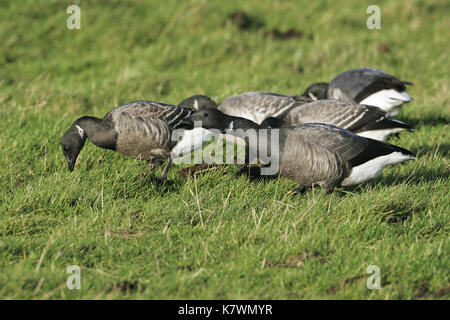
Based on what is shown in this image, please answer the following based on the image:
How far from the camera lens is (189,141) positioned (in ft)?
25.3

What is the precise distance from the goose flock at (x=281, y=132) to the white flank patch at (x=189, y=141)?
1 centimetres

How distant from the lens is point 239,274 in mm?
4887

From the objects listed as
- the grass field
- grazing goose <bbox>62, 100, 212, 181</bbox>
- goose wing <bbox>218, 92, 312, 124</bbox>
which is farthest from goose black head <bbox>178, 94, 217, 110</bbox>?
grazing goose <bbox>62, 100, 212, 181</bbox>

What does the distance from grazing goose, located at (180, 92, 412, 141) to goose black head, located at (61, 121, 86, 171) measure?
2609 mm

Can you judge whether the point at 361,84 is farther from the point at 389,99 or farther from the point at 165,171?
the point at 165,171

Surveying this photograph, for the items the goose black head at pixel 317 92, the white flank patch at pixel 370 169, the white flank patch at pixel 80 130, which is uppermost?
the goose black head at pixel 317 92

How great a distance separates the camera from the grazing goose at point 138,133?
23.7 feet

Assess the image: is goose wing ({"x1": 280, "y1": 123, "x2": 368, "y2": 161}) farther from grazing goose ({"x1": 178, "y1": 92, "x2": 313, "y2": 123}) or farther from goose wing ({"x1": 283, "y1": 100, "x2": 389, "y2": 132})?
grazing goose ({"x1": 178, "y1": 92, "x2": 313, "y2": 123})

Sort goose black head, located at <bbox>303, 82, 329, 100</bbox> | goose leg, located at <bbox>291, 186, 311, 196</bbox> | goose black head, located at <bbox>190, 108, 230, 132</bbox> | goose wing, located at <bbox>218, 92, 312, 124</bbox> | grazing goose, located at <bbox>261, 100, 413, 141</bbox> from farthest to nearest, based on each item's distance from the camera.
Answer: goose black head, located at <bbox>303, 82, 329, 100</bbox>, goose wing, located at <bbox>218, 92, 312, 124</bbox>, grazing goose, located at <bbox>261, 100, 413, 141</bbox>, goose black head, located at <bbox>190, 108, 230, 132</bbox>, goose leg, located at <bbox>291, 186, 311, 196</bbox>

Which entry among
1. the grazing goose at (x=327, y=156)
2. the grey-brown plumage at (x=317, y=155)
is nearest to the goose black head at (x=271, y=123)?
the grazing goose at (x=327, y=156)

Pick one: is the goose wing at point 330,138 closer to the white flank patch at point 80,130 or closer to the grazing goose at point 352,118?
the grazing goose at point 352,118

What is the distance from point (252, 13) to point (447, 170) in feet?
28.7

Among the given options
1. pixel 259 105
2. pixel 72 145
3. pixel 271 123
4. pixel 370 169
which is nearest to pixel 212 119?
pixel 271 123

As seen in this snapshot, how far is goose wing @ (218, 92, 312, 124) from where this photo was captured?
9.27 meters
